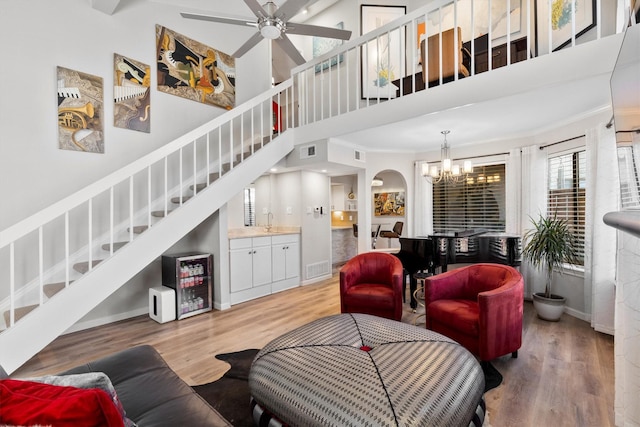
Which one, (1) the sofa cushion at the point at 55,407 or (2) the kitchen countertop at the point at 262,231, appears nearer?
(1) the sofa cushion at the point at 55,407

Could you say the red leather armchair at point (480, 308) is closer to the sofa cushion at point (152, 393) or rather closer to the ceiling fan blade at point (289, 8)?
the sofa cushion at point (152, 393)

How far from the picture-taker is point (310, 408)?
145 cm

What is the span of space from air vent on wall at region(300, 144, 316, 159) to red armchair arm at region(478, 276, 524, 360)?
2.96 meters

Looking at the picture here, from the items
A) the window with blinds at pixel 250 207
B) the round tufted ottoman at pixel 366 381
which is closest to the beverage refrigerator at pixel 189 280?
the window with blinds at pixel 250 207

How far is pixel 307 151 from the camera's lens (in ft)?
15.0

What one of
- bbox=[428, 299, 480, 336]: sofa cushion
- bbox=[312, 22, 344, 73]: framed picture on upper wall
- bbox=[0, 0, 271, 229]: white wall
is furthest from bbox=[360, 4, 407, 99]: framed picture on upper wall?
bbox=[428, 299, 480, 336]: sofa cushion

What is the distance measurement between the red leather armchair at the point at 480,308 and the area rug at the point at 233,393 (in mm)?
1785

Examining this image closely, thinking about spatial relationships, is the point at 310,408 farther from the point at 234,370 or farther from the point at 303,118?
the point at 303,118

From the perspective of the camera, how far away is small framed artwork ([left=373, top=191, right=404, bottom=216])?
26.1 feet

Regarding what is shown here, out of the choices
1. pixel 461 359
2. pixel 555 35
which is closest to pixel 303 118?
pixel 555 35

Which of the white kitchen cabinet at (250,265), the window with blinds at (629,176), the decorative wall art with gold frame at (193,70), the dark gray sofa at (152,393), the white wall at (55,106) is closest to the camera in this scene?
the window with blinds at (629,176)

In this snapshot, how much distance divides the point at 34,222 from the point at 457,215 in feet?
17.7

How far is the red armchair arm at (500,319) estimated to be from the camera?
241 cm

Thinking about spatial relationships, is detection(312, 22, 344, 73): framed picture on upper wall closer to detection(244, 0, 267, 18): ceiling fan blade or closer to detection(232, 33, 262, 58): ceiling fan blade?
detection(232, 33, 262, 58): ceiling fan blade
